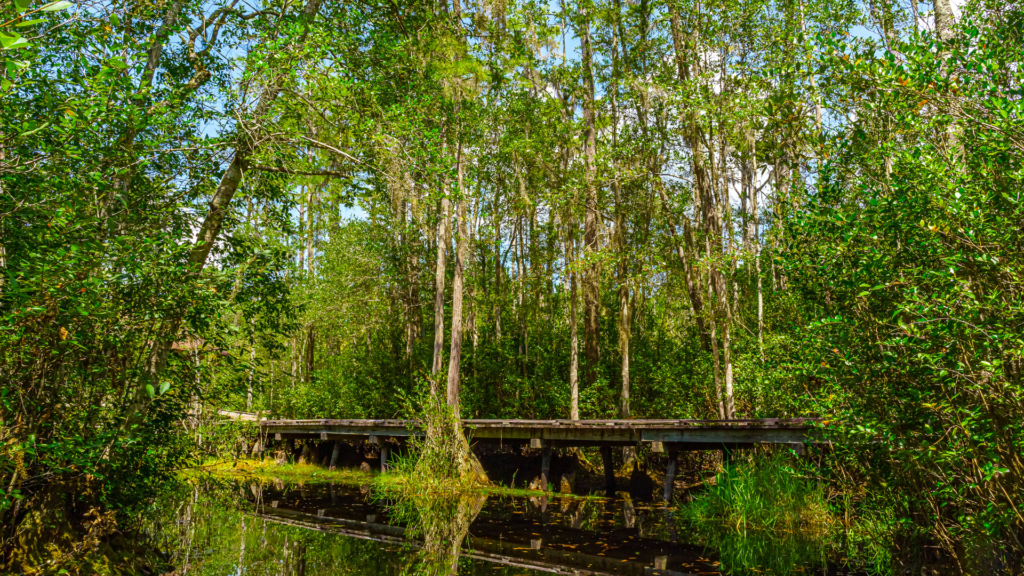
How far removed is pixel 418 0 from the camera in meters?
8.80

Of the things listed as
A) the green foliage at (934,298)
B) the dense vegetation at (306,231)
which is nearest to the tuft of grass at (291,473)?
the dense vegetation at (306,231)

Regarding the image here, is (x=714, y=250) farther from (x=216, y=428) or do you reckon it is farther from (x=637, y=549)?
(x=216, y=428)

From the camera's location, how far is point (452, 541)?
25.9ft

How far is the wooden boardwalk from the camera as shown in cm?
1040

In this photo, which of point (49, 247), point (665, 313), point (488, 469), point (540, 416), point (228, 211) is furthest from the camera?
point (665, 313)

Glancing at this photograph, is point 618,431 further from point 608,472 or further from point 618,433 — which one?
point 608,472

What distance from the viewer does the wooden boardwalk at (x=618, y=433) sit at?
10398mm

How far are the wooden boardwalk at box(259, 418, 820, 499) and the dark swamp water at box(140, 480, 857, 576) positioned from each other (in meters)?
1.25

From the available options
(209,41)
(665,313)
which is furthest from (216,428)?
(665,313)

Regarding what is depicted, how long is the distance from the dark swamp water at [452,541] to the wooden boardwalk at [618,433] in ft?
4.12

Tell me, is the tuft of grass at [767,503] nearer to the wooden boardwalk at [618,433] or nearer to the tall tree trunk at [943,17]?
the wooden boardwalk at [618,433]

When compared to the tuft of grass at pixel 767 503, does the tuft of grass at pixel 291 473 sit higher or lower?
lower

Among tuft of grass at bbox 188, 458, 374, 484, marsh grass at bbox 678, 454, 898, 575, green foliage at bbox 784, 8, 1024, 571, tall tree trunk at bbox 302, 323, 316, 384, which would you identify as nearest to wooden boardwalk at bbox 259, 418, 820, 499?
marsh grass at bbox 678, 454, 898, 575

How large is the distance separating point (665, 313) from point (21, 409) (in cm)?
2133
